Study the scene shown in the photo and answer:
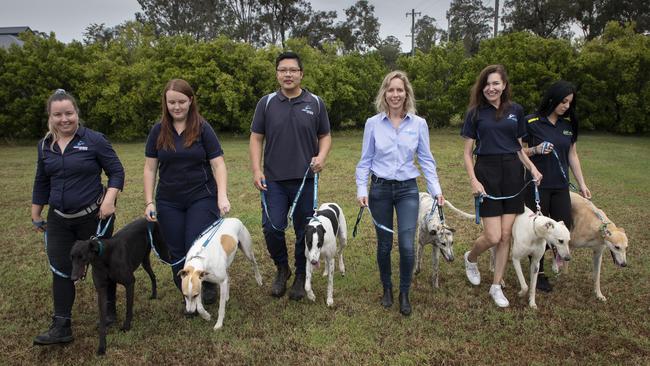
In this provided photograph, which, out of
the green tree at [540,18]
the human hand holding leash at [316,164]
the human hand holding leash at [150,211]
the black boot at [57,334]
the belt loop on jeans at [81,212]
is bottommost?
the black boot at [57,334]

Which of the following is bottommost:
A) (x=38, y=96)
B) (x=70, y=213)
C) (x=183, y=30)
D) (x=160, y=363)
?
(x=160, y=363)

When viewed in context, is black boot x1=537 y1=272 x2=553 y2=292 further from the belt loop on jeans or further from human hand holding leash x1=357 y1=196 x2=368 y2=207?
the belt loop on jeans

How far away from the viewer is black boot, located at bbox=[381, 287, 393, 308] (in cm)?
433

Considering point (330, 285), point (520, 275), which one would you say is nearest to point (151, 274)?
point (330, 285)

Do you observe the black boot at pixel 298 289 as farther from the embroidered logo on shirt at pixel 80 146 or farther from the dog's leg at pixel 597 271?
the dog's leg at pixel 597 271

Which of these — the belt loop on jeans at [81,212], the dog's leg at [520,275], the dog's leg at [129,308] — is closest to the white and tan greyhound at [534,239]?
the dog's leg at [520,275]

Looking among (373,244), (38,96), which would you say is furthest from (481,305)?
(38,96)

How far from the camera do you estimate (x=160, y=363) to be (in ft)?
11.5

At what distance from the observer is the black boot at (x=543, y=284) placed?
4.70m

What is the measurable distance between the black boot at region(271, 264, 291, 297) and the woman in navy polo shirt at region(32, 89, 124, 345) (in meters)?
1.77

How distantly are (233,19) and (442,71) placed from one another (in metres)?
25.0

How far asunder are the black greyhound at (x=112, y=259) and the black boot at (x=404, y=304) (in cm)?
253

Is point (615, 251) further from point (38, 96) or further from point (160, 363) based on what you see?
point (38, 96)

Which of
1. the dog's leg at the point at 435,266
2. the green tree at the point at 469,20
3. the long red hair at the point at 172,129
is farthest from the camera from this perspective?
the green tree at the point at 469,20
